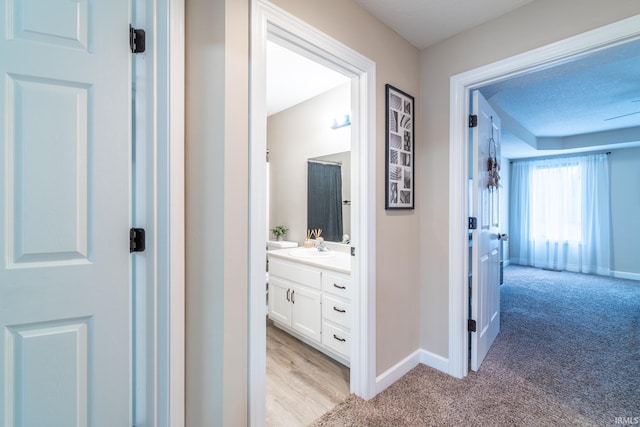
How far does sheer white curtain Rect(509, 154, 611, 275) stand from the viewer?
17.2ft

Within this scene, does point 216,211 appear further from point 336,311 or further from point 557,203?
point 557,203

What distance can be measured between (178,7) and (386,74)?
4.33 feet

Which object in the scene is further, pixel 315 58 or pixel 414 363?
pixel 414 363

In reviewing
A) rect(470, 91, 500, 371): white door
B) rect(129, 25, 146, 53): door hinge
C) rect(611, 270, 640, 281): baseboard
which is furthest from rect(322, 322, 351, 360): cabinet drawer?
rect(611, 270, 640, 281): baseboard

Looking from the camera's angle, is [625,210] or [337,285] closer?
[337,285]

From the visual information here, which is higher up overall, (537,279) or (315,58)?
(315,58)

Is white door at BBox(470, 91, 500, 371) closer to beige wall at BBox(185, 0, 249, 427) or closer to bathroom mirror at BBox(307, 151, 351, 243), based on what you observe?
bathroom mirror at BBox(307, 151, 351, 243)

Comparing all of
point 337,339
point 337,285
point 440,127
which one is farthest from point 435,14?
point 337,339

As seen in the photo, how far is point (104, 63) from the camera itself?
104 centimetres

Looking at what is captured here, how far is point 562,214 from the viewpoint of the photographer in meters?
5.67

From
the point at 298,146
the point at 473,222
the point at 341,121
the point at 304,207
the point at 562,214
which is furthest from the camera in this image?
the point at 562,214

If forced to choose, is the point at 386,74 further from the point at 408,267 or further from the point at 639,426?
the point at 639,426

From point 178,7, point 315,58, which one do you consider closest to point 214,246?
point 178,7

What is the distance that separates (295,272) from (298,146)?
166cm
